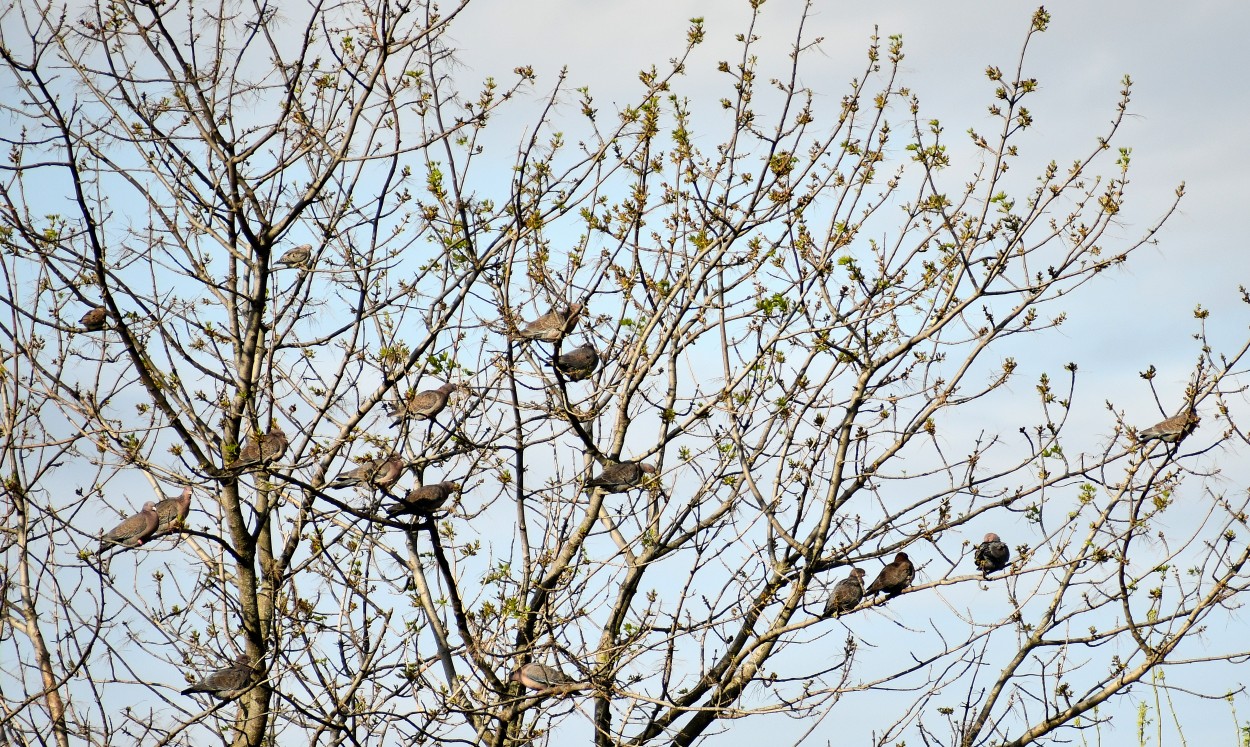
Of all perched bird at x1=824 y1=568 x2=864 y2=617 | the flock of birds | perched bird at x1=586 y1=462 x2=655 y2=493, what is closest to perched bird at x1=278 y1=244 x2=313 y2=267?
the flock of birds

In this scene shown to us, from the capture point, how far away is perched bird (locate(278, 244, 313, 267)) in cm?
801

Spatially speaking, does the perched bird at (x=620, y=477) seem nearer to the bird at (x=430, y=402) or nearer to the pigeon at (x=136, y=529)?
the bird at (x=430, y=402)

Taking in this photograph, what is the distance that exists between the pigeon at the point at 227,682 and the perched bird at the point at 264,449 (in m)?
1.28

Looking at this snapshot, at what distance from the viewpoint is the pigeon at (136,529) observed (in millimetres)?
7430

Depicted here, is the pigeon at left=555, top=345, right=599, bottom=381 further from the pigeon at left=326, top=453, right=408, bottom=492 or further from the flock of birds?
the pigeon at left=326, top=453, right=408, bottom=492

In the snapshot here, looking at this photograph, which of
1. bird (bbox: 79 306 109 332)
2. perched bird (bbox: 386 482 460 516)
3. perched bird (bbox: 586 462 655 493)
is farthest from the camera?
bird (bbox: 79 306 109 332)

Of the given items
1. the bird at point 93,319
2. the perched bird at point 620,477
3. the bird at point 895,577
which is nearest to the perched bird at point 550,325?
the perched bird at point 620,477

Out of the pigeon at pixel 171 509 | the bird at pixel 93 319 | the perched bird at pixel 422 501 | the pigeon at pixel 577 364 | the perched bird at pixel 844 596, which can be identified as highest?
the bird at pixel 93 319

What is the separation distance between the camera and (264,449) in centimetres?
741

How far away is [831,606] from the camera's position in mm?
7633

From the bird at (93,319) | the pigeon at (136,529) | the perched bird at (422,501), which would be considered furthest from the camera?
the bird at (93,319)

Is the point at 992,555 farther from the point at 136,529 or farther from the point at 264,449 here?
the point at 136,529

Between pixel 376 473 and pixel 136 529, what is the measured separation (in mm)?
1718

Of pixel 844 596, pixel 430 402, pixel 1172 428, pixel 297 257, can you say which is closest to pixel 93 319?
pixel 297 257
